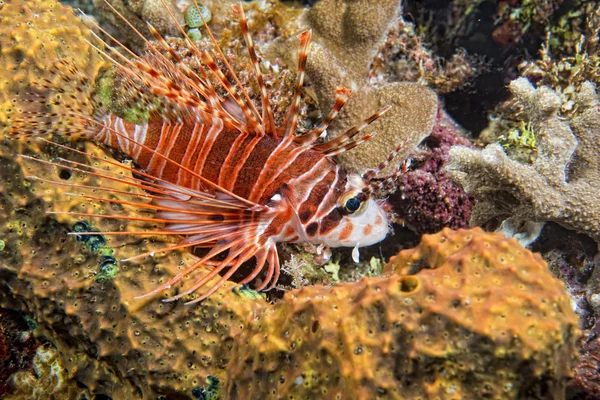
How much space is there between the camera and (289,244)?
3.37 m

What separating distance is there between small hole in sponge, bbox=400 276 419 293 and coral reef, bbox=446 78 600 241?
4.07ft

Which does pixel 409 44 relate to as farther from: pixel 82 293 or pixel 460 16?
pixel 82 293

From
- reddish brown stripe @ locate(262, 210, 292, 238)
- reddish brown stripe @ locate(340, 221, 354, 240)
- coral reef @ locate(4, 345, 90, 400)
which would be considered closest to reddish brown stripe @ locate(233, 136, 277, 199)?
reddish brown stripe @ locate(262, 210, 292, 238)

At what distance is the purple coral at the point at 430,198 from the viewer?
12.1 feet

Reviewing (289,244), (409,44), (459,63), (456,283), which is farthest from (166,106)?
(459,63)

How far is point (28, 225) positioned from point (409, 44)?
443 cm

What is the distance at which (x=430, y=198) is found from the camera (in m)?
3.72

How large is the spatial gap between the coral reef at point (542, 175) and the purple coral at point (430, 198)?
499mm

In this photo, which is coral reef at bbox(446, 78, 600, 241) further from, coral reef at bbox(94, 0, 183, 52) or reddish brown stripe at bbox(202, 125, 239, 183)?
coral reef at bbox(94, 0, 183, 52)

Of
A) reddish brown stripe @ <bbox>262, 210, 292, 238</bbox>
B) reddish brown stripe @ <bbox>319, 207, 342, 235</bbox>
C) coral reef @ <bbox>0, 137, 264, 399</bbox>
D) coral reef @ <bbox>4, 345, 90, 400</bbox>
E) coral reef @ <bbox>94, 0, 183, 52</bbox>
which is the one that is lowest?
coral reef @ <bbox>4, 345, 90, 400</bbox>

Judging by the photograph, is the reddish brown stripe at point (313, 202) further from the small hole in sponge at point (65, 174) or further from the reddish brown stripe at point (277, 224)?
the small hole in sponge at point (65, 174)

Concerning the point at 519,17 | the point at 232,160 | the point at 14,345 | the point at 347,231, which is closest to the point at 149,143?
the point at 232,160

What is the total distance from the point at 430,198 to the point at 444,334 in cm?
218

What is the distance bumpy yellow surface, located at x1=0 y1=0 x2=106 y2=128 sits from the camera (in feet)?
9.35
